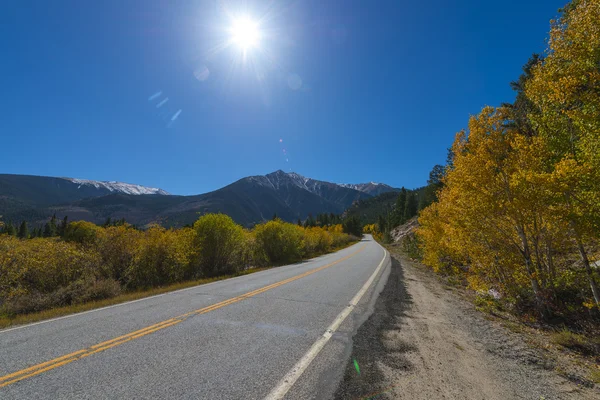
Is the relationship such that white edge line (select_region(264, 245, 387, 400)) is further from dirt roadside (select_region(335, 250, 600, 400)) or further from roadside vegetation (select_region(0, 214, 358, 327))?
roadside vegetation (select_region(0, 214, 358, 327))

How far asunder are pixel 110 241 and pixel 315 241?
28.8m

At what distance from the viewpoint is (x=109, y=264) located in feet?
39.9

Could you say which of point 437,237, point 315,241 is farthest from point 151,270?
point 315,241

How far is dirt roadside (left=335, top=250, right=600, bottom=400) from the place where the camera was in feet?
11.4

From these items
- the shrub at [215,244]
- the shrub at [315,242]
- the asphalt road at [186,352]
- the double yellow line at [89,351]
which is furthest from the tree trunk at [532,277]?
the shrub at [315,242]

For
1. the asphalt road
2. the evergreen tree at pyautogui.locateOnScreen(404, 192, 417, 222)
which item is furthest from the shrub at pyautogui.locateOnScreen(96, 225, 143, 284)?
the evergreen tree at pyautogui.locateOnScreen(404, 192, 417, 222)

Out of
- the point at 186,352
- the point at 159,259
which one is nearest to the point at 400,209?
the point at 159,259

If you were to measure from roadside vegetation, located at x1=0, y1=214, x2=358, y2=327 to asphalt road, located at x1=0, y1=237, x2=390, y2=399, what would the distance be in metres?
2.97

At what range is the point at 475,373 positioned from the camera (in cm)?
399

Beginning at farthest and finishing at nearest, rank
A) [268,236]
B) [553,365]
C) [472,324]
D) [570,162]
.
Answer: [268,236] < [472,324] < [570,162] < [553,365]

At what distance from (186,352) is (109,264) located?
10656 millimetres

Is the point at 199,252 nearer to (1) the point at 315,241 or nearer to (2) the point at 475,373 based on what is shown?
(2) the point at 475,373

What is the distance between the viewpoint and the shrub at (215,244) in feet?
54.8

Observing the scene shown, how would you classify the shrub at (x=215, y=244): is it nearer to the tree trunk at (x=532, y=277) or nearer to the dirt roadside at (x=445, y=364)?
the dirt roadside at (x=445, y=364)
